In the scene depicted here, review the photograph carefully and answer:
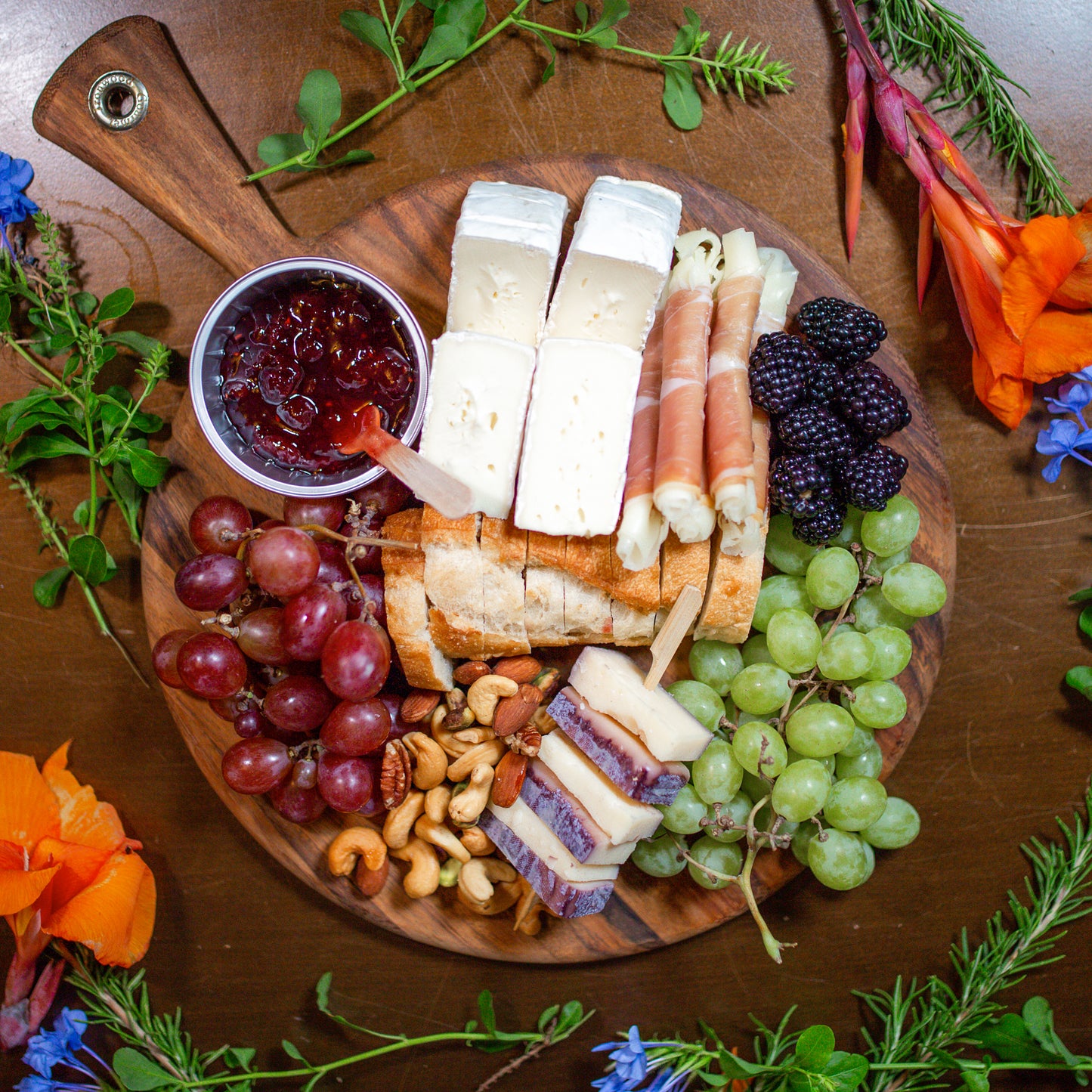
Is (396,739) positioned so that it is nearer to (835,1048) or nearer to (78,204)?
(835,1048)

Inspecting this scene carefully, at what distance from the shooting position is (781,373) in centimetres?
156

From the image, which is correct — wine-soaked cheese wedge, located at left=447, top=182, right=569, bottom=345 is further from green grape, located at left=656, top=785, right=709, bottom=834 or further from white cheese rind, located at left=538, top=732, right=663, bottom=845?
green grape, located at left=656, top=785, right=709, bottom=834

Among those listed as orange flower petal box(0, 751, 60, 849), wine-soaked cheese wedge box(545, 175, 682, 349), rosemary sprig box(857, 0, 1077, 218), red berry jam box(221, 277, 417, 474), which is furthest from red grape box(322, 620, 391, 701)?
rosemary sprig box(857, 0, 1077, 218)

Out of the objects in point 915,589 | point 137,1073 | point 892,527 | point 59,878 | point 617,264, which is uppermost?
point 617,264

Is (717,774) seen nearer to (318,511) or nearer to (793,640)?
(793,640)

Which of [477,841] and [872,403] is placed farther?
[477,841]

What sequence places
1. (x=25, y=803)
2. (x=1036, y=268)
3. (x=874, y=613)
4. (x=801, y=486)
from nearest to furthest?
1. (x=801, y=486)
2. (x=1036, y=268)
3. (x=874, y=613)
4. (x=25, y=803)

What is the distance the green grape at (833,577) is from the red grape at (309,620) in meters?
1.00

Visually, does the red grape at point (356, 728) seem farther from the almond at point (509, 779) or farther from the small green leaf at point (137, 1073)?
the small green leaf at point (137, 1073)

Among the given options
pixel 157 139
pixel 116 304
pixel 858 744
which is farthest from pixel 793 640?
pixel 157 139

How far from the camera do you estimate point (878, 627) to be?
170cm

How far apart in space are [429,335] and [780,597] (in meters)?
1.00

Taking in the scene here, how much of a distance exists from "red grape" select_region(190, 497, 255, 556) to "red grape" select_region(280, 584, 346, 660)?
0.69 feet

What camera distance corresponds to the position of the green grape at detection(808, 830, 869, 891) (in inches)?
64.9
